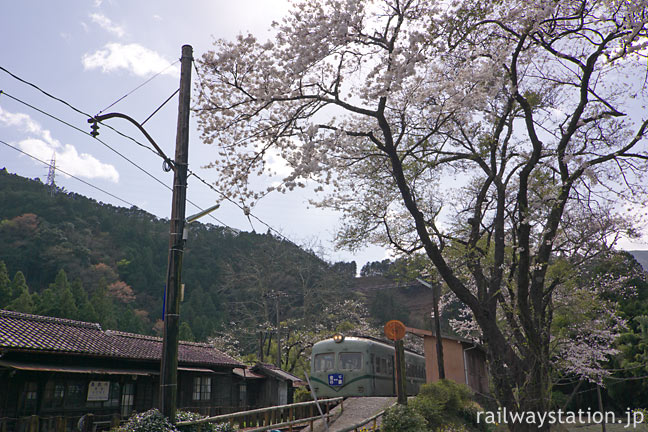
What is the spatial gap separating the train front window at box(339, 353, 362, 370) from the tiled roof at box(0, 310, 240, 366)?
246 inches

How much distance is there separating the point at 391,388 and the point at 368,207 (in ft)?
37.6

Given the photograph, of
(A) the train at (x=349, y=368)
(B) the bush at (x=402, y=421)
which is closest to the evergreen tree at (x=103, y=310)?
(A) the train at (x=349, y=368)

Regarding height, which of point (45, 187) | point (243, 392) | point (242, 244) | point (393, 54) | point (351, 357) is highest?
point (45, 187)

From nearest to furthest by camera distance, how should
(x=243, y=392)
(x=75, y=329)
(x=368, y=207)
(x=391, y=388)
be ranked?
(x=368, y=207) → (x=75, y=329) → (x=391, y=388) → (x=243, y=392)

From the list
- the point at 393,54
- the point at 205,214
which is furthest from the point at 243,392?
the point at 393,54

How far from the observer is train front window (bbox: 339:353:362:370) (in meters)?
19.0

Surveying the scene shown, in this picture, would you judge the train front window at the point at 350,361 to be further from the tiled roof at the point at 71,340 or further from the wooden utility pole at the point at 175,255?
the wooden utility pole at the point at 175,255

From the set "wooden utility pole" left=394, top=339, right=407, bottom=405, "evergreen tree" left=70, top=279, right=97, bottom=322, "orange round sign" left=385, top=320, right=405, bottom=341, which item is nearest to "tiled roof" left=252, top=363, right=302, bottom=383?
"wooden utility pole" left=394, top=339, right=407, bottom=405

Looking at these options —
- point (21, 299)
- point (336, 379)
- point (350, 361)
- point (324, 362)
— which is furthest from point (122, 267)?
point (350, 361)

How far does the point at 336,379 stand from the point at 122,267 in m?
48.2

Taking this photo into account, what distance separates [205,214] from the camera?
31.3 ft

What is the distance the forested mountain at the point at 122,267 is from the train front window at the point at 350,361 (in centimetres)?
1586

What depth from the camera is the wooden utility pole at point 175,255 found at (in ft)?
27.3

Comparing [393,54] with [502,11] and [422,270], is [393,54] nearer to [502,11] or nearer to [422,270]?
[502,11]
